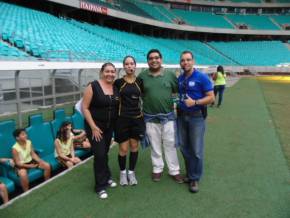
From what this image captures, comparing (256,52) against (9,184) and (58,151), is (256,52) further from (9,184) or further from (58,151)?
(9,184)

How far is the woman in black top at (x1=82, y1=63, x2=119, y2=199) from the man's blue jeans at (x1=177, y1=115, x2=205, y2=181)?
1026 millimetres

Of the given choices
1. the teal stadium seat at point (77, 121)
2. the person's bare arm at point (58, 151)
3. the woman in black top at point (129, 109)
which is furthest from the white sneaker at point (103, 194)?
the teal stadium seat at point (77, 121)

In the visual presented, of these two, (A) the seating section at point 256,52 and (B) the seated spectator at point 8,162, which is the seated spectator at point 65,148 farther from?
(A) the seating section at point 256,52

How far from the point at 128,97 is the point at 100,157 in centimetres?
91

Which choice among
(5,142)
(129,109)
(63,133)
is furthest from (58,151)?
(129,109)

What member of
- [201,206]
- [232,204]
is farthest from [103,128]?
[232,204]

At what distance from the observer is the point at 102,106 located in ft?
12.6

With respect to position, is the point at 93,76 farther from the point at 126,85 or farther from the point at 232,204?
the point at 232,204

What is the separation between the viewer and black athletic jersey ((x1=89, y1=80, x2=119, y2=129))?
3.81 meters

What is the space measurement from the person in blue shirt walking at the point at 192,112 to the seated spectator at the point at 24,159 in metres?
2.24

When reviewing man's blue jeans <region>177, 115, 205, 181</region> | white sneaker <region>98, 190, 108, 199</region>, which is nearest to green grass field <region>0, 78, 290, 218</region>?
→ white sneaker <region>98, 190, 108, 199</region>

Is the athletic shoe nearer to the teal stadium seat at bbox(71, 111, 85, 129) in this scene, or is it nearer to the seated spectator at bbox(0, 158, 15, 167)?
the seated spectator at bbox(0, 158, 15, 167)

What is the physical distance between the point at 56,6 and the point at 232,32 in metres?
31.3

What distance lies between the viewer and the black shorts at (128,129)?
4.06 metres
